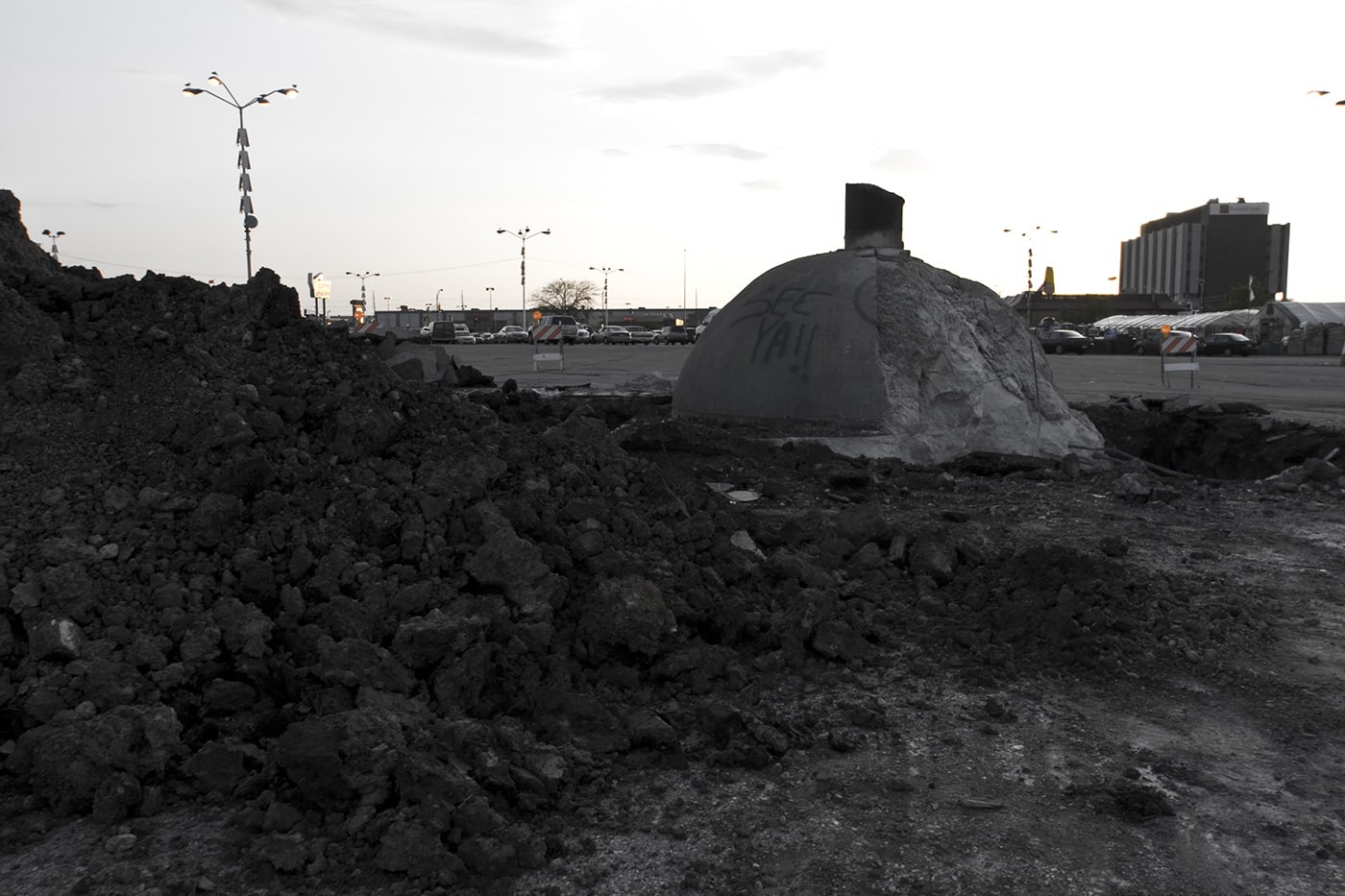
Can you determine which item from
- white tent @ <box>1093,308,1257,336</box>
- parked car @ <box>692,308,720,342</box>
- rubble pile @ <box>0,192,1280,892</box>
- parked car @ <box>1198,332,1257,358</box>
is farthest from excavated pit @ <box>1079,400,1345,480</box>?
white tent @ <box>1093,308,1257,336</box>

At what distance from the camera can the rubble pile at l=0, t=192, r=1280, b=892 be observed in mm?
3385

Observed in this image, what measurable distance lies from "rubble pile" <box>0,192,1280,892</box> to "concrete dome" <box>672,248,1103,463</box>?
3432 millimetres

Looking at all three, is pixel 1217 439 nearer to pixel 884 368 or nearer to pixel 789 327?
pixel 884 368

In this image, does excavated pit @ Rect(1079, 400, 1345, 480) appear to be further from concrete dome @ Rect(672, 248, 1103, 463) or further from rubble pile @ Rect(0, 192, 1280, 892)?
rubble pile @ Rect(0, 192, 1280, 892)

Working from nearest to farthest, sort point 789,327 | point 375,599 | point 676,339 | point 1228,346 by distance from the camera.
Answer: point 375,599, point 789,327, point 1228,346, point 676,339

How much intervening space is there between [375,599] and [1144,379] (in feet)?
73.8

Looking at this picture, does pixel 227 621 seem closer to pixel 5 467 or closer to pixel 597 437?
pixel 5 467

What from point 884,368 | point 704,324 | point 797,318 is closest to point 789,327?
A: point 797,318

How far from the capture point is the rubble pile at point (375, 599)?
3.38 meters

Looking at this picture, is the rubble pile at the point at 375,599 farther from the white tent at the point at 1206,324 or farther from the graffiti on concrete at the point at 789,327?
the white tent at the point at 1206,324

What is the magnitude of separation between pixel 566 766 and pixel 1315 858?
2270 mm

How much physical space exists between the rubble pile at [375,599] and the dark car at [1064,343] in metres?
37.1

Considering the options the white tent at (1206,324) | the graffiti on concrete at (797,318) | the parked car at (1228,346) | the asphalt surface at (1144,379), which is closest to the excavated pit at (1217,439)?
the asphalt surface at (1144,379)

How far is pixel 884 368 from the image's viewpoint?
9.85m
